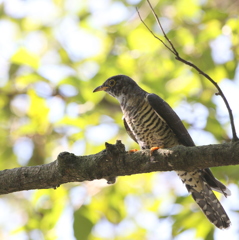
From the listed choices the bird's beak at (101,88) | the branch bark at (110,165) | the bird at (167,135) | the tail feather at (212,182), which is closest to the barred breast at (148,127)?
the bird at (167,135)

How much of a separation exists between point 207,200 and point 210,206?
0.13 m

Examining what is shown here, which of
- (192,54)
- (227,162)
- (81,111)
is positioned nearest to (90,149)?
(81,111)

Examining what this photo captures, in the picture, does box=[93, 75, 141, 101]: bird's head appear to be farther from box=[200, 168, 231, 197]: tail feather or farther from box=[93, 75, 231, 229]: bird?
box=[200, 168, 231, 197]: tail feather

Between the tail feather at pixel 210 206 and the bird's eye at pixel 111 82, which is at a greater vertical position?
the bird's eye at pixel 111 82

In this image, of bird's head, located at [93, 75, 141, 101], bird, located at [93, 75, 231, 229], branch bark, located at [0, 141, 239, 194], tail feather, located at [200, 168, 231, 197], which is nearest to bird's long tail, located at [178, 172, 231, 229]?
bird, located at [93, 75, 231, 229]

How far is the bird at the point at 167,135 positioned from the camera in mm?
4078

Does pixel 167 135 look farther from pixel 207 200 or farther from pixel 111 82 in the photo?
pixel 111 82

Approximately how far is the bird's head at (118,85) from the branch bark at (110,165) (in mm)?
2122

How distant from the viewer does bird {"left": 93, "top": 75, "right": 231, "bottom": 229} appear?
4.08 m

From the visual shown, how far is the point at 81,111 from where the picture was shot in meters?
4.93

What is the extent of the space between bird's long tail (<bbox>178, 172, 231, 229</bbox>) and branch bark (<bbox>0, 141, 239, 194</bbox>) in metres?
1.51

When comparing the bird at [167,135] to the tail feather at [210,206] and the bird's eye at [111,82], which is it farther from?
the bird's eye at [111,82]

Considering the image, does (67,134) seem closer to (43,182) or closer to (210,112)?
(210,112)

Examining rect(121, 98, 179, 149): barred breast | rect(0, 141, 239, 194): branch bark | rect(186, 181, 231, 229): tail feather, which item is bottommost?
rect(186, 181, 231, 229): tail feather
